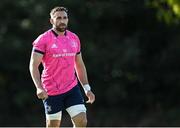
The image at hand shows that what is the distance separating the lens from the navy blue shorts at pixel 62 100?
951 cm

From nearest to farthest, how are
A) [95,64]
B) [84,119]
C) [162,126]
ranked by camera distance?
[84,119]
[162,126]
[95,64]

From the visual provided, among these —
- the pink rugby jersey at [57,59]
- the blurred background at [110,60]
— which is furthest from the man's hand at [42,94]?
the blurred background at [110,60]

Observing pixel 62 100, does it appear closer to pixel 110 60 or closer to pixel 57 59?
pixel 57 59

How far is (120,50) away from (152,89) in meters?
1.48

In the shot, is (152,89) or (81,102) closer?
(81,102)

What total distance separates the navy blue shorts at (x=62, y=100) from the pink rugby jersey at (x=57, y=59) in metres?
0.06

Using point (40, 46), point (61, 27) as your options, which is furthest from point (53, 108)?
point (61, 27)

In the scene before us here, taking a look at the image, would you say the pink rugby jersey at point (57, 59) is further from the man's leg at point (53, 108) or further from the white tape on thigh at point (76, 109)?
the white tape on thigh at point (76, 109)

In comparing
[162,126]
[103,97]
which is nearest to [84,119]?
Result: [162,126]

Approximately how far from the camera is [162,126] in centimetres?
1786

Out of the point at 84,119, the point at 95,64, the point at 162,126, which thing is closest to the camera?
the point at 84,119

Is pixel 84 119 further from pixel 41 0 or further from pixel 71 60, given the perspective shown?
pixel 41 0

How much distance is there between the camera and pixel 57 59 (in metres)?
9.31

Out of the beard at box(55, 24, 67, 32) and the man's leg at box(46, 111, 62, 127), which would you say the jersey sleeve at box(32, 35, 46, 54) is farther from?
the man's leg at box(46, 111, 62, 127)
